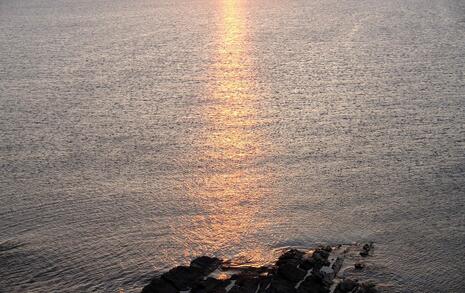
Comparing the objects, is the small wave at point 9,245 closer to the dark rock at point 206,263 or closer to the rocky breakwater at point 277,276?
the rocky breakwater at point 277,276

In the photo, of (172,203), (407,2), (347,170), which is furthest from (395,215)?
(407,2)

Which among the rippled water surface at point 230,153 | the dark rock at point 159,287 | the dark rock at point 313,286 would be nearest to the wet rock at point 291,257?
the rippled water surface at point 230,153

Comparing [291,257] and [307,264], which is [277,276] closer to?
[307,264]

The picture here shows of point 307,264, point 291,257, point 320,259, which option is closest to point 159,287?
point 291,257

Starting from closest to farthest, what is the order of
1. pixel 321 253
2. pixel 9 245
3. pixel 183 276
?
pixel 183 276, pixel 321 253, pixel 9 245

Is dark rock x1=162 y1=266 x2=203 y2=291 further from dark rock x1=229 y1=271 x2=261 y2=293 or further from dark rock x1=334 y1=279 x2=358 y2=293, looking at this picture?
dark rock x1=334 y1=279 x2=358 y2=293

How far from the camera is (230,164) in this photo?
26.5m

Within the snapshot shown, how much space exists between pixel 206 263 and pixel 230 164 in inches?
283

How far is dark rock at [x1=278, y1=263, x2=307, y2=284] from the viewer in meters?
18.3

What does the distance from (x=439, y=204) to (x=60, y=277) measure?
39.4ft

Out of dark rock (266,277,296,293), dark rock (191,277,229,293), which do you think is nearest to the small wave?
dark rock (191,277,229,293)

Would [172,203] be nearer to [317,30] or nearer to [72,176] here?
[72,176]

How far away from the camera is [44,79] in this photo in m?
38.9

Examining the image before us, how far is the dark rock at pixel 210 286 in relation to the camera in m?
18.1
